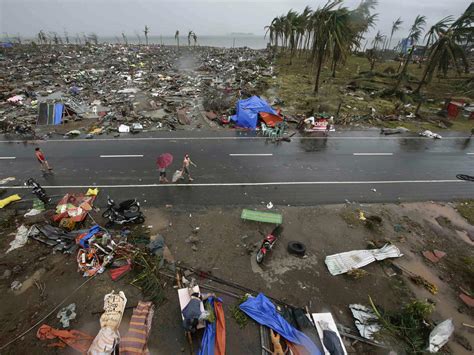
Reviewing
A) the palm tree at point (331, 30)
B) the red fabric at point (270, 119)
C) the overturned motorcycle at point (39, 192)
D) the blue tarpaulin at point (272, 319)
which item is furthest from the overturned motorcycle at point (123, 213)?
the palm tree at point (331, 30)

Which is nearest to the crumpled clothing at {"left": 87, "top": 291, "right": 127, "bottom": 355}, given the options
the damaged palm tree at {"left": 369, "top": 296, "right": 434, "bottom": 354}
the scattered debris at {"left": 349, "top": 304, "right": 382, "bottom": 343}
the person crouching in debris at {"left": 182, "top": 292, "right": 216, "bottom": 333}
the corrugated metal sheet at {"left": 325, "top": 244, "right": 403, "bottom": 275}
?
the person crouching in debris at {"left": 182, "top": 292, "right": 216, "bottom": 333}

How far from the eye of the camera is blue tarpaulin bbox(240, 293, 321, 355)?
5886 mm

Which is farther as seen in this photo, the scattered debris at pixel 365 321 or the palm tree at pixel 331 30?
the palm tree at pixel 331 30

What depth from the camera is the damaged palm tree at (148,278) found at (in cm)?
694

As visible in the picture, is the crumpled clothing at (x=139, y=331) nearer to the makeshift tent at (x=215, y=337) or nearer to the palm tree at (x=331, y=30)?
the makeshift tent at (x=215, y=337)

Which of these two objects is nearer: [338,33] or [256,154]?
[256,154]

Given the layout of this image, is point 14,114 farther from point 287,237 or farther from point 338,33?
point 338,33

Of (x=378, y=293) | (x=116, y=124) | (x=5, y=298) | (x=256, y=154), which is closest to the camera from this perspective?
(x=5, y=298)

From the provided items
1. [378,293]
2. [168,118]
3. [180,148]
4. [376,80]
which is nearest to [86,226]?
[180,148]

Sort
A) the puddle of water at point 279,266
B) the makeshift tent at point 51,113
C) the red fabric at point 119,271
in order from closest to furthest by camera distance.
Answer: the red fabric at point 119,271, the puddle of water at point 279,266, the makeshift tent at point 51,113

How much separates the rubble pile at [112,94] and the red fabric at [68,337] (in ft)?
44.3

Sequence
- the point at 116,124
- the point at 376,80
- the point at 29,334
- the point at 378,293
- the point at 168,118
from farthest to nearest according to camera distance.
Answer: the point at 376,80 < the point at 168,118 < the point at 116,124 < the point at 378,293 < the point at 29,334

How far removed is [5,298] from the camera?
22.6 feet

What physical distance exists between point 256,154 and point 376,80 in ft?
86.9
